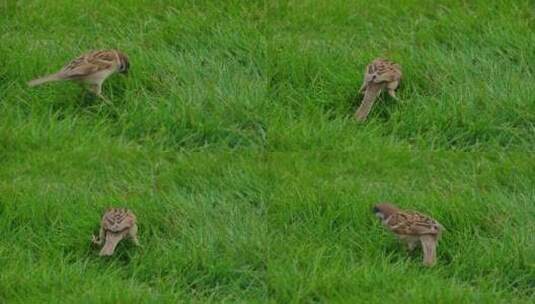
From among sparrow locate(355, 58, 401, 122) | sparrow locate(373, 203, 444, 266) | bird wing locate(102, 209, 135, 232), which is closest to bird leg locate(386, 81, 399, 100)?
sparrow locate(355, 58, 401, 122)

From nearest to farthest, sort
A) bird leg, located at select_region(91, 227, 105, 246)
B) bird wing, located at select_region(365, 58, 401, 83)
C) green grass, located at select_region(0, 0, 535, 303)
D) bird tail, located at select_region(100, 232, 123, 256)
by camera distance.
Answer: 1. green grass, located at select_region(0, 0, 535, 303)
2. bird tail, located at select_region(100, 232, 123, 256)
3. bird leg, located at select_region(91, 227, 105, 246)
4. bird wing, located at select_region(365, 58, 401, 83)

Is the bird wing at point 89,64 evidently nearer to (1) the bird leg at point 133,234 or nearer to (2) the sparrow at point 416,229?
(1) the bird leg at point 133,234

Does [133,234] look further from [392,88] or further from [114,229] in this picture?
[392,88]

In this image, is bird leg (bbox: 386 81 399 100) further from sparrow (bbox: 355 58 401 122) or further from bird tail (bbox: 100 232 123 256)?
bird tail (bbox: 100 232 123 256)

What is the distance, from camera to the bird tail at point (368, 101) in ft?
33.1

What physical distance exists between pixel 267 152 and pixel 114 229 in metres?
1.42

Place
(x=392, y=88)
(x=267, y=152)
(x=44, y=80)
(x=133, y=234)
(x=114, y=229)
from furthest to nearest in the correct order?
1. (x=392, y=88)
2. (x=44, y=80)
3. (x=267, y=152)
4. (x=133, y=234)
5. (x=114, y=229)

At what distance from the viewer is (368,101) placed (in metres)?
10.1

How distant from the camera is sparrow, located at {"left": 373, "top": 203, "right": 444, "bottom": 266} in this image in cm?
887

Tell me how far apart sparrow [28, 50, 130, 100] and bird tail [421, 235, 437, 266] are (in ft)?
8.23

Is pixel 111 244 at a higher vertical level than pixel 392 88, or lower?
lower

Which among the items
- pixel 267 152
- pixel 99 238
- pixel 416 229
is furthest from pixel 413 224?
pixel 99 238

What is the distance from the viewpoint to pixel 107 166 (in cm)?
979

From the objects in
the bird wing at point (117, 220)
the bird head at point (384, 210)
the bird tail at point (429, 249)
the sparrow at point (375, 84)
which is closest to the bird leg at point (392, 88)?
the sparrow at point (375, 84)
